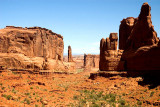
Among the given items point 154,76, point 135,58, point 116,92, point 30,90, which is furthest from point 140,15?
point 30,90

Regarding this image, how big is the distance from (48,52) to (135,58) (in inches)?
804

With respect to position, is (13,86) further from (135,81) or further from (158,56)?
(158,56)

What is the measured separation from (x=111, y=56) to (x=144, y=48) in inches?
269

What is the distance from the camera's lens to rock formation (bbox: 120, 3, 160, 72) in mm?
22791

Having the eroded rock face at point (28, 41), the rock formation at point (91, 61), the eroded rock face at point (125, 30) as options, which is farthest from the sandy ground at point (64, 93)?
the rock formation at point (91, 61)

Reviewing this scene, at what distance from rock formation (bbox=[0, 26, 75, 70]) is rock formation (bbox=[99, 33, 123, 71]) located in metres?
11.9

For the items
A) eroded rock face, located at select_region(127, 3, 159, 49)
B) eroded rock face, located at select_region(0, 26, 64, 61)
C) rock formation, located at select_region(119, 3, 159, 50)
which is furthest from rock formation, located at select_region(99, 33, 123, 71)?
eroded rock face, located at select_region(0, 26, 64, 61)

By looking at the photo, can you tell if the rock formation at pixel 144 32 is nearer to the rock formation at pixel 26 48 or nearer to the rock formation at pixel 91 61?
the rock formation at pixel 26 48

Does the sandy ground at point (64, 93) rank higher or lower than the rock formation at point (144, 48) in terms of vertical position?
lower

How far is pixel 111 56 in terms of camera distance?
98.4 ft

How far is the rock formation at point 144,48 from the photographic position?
22791 millimetres

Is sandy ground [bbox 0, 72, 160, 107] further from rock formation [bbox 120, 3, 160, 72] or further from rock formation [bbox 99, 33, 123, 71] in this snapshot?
rock formation [bbox 99, 33, 123, 71]

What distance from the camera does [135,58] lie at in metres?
26.0

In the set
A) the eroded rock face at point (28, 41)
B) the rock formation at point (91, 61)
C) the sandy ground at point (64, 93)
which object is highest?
the eroded rock face at point (28, 41)
